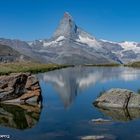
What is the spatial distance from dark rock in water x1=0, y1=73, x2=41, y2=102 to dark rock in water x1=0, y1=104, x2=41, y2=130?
2897 mm

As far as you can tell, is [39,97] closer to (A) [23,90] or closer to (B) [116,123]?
(A) [23,90]

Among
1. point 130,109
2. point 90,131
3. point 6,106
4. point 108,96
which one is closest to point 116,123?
point 90,131

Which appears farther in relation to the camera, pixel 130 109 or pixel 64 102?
pixel 64 102

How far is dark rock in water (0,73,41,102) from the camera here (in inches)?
2419

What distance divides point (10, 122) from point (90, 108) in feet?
45.1

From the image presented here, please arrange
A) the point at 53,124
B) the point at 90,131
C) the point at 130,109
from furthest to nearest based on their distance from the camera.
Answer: the point at 130,109 < the point at 53,124 < the point at 90,131

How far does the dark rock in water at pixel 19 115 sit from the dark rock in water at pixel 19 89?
290cm

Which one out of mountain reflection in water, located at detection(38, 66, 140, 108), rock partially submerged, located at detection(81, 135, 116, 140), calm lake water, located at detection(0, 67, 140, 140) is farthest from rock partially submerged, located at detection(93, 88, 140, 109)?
rock partially submerged, located at detection(81, 135, 116, 140)

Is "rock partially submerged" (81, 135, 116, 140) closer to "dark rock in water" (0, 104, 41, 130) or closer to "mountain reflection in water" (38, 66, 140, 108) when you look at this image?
"dark rock in water" (0, 104, 41, 130)

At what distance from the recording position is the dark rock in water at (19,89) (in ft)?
202

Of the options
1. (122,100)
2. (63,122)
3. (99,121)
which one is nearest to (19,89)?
(122,100)

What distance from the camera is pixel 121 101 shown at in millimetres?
56562

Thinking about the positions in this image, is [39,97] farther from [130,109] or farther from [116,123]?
[116,123]

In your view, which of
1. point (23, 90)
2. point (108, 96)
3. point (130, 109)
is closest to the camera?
point (130, 109)
